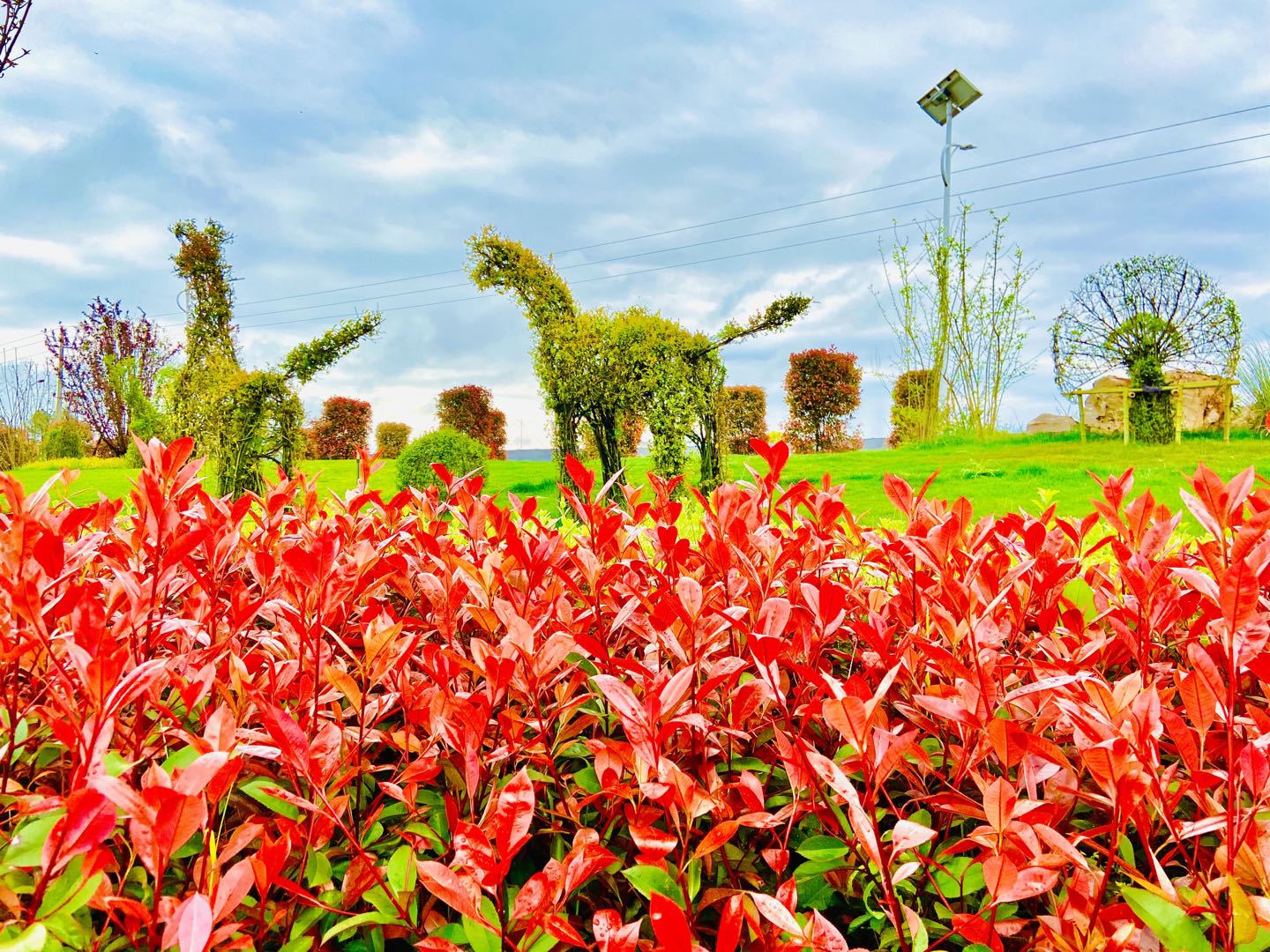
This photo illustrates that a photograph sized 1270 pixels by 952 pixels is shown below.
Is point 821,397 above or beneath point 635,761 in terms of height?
above

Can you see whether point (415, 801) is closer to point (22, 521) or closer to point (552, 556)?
point (552, 556)

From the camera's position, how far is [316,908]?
3.02 feet

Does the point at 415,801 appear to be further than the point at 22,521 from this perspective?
No

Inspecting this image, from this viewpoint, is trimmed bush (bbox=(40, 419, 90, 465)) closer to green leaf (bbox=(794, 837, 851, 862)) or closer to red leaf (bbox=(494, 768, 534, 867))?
red leaf (bbox=(494, 768, 534, 867))

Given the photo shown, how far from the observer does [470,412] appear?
2502 cm

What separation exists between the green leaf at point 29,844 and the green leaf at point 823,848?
0.82m

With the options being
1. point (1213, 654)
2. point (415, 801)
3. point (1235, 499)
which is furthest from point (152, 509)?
point (1235, 499)

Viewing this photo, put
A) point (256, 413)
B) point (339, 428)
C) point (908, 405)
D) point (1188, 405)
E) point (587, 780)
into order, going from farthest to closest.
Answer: point (339, 428)
point (908, 405)
point (1188, 405)
point (256, 413)
point (587, 780)

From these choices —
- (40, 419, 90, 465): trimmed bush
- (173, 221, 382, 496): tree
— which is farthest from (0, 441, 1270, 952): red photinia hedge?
(40, 419, 90, 465): trimmed bush

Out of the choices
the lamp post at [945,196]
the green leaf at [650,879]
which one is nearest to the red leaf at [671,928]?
the green leaf at [650,879]

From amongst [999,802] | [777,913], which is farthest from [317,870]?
[999,802]

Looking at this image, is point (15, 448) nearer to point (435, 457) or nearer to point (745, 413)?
point (435, 457)

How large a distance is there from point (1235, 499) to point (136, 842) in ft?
5.39

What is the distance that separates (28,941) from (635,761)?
1.97ft
